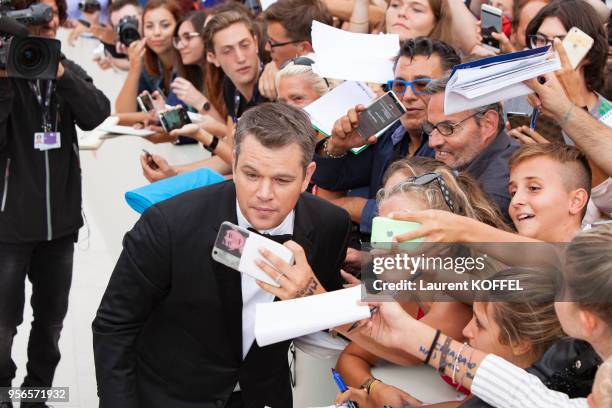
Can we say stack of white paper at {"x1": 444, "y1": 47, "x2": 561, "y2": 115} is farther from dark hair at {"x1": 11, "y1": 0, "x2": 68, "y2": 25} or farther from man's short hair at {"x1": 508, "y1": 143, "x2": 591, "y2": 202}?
dark hair at {"x1": 11, "y1": 0, "x2": 68, "y2": 25}

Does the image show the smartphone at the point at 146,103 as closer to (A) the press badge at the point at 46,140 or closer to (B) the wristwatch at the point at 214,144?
(B) the wristwatch at the point at 214,144

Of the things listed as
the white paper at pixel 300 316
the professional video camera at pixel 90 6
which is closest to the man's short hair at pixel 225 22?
the white paper at pixel 300 316

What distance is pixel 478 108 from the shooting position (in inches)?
121

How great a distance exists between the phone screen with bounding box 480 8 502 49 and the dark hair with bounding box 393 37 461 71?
687 mm

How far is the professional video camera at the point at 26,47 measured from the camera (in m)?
3.65

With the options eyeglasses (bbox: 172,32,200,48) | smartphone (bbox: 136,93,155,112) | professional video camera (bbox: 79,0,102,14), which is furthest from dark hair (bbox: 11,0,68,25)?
professional video camera (bbox: 79,0,102,14)

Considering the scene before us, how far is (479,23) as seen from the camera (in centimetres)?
425

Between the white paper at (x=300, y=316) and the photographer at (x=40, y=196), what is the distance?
6.91ft

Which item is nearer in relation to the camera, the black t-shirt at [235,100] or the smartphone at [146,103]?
the black t-shirt at [235,100]

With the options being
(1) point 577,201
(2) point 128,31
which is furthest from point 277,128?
(2) point 128,31

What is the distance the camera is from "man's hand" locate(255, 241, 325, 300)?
2180 mm

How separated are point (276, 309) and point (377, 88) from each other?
1962 mm

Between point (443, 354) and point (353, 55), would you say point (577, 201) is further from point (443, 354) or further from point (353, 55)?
point (353, 55)

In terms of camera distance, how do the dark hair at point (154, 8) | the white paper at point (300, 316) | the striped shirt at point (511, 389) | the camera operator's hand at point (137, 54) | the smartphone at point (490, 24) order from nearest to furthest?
the striped shirt at point (511, 389)
the white paper at point (300, 316)
the smartphone at point (490, 24)
the camera operator's hand at point (137, 54)
the dark hair at point (154, 8)
